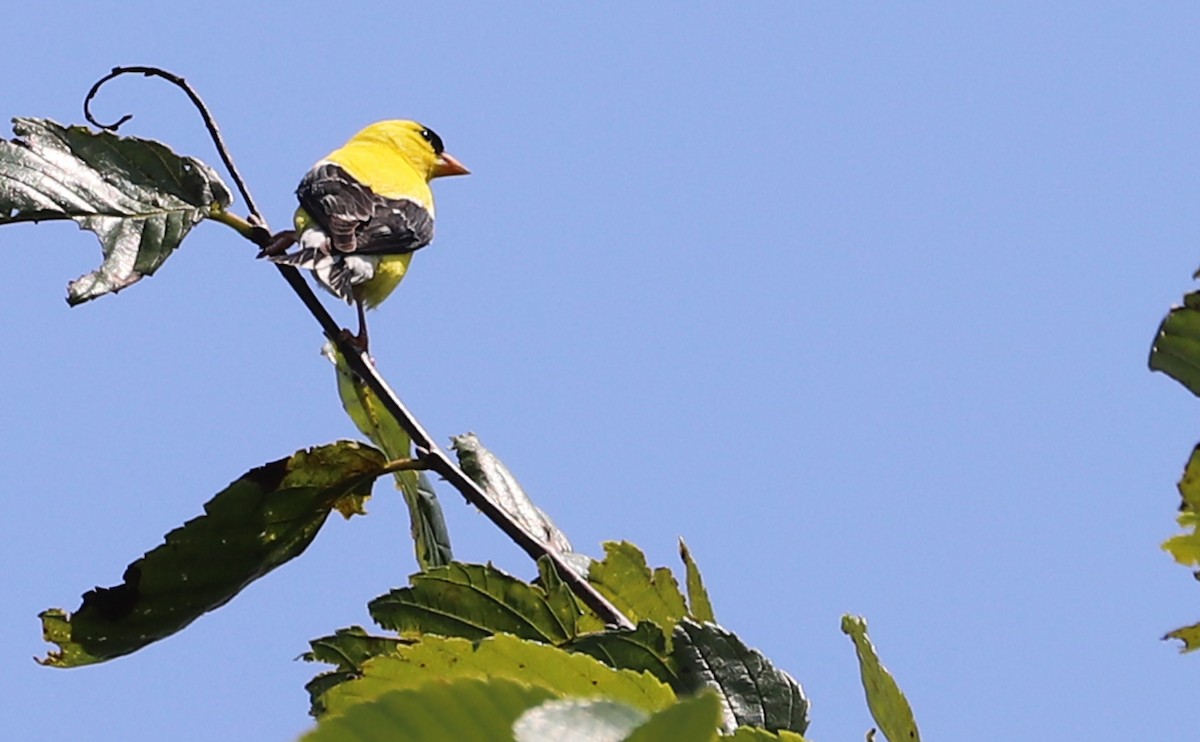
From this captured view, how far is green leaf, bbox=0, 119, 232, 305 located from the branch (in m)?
0.06

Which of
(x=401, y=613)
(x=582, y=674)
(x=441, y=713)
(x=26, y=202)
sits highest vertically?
(x=26, y=202)

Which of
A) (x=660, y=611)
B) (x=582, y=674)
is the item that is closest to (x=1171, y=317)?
(x=660, y=611)

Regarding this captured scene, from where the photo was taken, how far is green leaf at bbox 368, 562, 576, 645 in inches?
70.6

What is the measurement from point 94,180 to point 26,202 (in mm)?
131

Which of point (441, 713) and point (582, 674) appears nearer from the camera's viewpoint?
point (441, 713)

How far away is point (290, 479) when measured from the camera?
7.02ft

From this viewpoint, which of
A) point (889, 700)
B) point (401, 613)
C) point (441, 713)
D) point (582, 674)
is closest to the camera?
point (441, 713)

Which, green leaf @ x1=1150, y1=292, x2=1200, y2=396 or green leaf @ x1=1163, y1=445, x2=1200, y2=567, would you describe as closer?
green leaf @ x1=1150, y1=292, x2=1200, y2=396

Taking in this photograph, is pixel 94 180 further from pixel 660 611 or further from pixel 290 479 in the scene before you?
pixel 660 611

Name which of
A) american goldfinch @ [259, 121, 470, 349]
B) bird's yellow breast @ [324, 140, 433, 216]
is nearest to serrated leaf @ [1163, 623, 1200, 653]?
american goldfinch @ [259, 121, 470, 349]

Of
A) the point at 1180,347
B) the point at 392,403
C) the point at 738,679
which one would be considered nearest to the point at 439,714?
the point at 738,679

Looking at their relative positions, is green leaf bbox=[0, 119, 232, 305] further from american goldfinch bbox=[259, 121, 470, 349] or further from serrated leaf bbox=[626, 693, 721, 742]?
american goldfinch bbox=[259, 121, 470, 349]

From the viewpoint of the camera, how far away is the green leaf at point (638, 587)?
77.4 inches

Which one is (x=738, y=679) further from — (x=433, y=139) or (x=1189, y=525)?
(x=433, y=139)
